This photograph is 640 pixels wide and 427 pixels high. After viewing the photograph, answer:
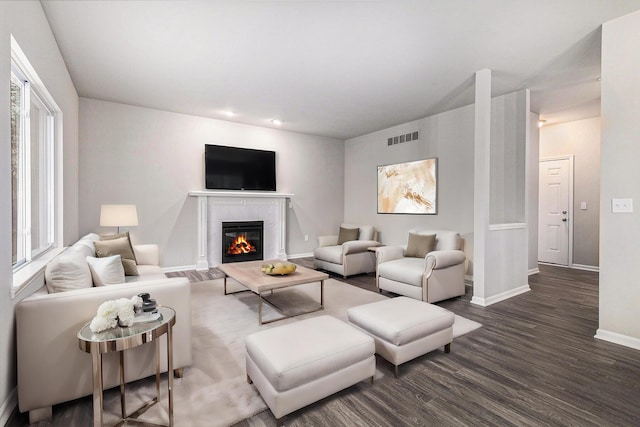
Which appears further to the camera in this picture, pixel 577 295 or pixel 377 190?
pixel 377 190

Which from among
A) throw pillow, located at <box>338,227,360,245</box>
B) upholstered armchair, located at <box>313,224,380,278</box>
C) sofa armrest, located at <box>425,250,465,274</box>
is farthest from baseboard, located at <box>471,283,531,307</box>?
throw pillow, located at <box>338,227,360,245</box>

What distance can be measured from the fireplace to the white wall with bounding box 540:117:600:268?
6192 millimetres

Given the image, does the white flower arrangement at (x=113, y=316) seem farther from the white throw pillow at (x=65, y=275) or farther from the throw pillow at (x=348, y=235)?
the throw pillow at (x=348, y=235)

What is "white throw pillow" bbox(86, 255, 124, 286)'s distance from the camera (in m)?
2.21

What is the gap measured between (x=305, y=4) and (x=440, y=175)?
3.72m

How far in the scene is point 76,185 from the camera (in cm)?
431

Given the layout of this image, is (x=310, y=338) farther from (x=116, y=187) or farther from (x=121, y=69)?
(x=116, y=187)

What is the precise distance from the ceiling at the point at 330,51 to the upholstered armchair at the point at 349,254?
234cm

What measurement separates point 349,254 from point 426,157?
2290 mm

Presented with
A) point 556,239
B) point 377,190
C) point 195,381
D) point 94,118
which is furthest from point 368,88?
point 556,239

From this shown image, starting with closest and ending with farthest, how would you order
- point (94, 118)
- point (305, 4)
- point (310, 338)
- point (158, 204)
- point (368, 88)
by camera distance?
1. point (310, 338)
2. point (305, 4)
3. point (368, 88)
4. point (94, 118)
5. point (158, 204)

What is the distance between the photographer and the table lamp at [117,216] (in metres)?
4.19

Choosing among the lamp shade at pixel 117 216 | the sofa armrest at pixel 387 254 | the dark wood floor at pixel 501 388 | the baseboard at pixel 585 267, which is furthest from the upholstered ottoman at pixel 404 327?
the baseboard at pixel 585 267

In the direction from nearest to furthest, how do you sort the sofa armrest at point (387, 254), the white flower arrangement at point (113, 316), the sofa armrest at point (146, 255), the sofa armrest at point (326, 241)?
the white flower arrangement at point (113, 316) → the sofa armrest at point (146, 255) → the sofa armrest at point (387, 254) → the sofa armrest at point (326, 241)
